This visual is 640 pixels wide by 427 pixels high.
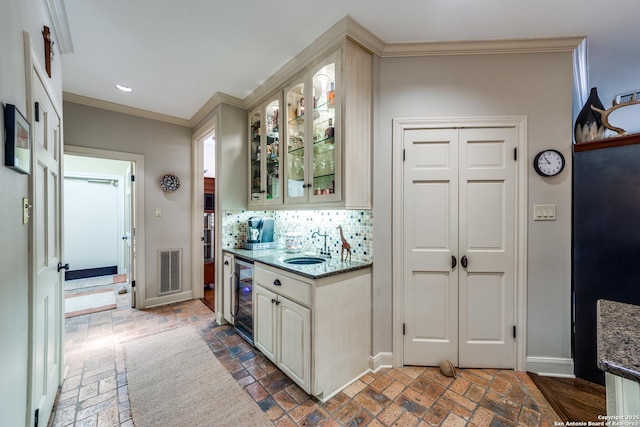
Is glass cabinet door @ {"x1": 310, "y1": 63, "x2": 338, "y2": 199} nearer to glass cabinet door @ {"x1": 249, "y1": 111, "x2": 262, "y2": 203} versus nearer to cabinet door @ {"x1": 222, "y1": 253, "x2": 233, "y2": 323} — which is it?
glass cabinet door @ {"x1": 249, "y1": 111, "x2": 262, "y2": 203}

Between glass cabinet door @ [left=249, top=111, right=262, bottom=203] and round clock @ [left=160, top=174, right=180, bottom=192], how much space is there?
1.31 meters

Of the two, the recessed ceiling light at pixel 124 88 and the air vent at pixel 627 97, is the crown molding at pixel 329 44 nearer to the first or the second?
the recessed ceiling light at pixel 124 88

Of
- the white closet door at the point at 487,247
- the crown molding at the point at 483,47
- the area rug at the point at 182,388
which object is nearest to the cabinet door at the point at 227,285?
the area rug at the point at 182,388

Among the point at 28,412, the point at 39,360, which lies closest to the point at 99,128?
the point at 39,360

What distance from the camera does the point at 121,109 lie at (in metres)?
Answer: 3.15

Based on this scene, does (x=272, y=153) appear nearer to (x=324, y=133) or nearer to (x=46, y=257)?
(x=324, y=133)

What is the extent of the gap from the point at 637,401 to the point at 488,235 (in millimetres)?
1500

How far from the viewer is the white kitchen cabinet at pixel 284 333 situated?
171cm

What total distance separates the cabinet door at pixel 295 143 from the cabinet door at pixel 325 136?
11 cm

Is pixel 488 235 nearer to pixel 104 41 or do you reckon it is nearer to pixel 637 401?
pixel 637 401

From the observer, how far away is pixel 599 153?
179 centimetres

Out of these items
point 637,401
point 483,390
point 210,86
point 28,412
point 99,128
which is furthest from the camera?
point 99,128

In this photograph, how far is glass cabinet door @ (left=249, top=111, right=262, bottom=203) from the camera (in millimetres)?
2938

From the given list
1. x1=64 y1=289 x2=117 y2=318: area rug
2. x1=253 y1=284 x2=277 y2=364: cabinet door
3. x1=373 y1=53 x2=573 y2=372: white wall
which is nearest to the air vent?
x1=373 y1=53 x2=573 y2=372: white wall
